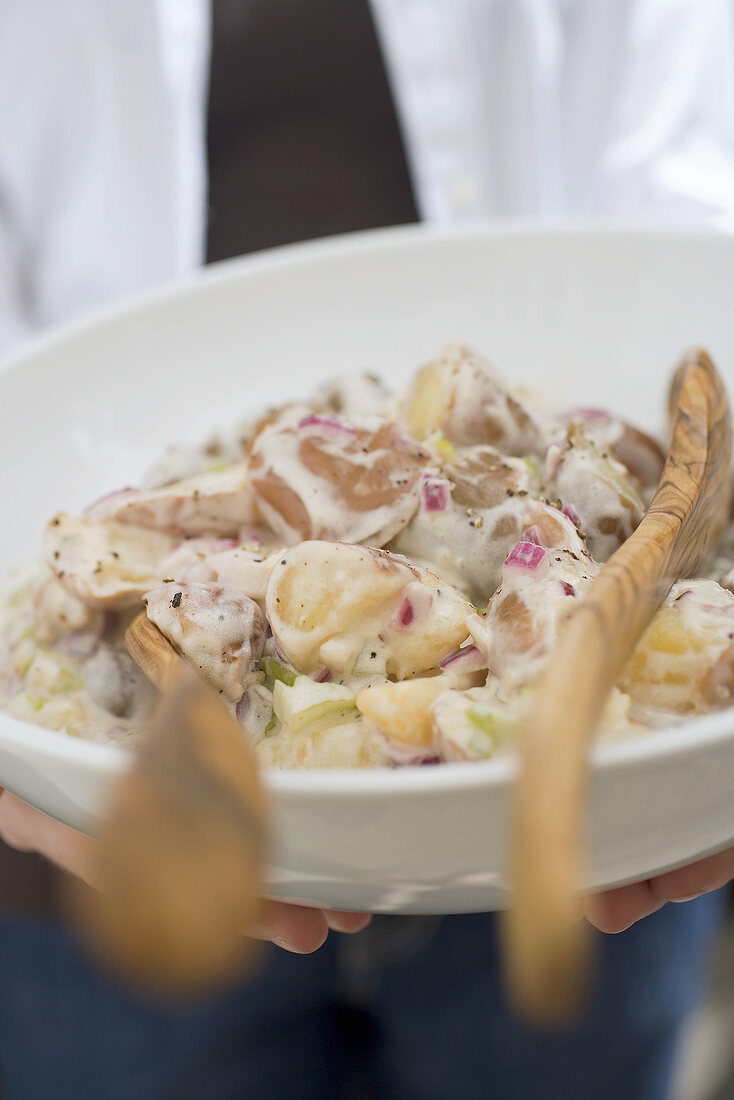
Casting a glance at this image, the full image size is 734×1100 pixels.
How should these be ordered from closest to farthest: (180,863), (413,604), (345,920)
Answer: (180,863) < (413,604) < (345,920)

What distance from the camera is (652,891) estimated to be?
0.71 metres

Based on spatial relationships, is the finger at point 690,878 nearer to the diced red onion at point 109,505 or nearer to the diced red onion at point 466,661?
the diced red onion at point 466,661

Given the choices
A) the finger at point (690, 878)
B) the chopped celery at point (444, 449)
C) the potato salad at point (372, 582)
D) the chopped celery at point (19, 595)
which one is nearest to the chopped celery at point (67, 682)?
the potato salad at point (372, 582)

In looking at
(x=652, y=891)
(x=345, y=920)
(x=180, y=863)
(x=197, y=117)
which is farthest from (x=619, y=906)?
(x=197, y=117)

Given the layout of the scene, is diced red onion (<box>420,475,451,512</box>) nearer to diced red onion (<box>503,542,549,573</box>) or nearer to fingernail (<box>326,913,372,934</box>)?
diced red onion (<box>503,542,549,573</box>)

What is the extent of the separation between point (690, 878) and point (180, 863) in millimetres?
458

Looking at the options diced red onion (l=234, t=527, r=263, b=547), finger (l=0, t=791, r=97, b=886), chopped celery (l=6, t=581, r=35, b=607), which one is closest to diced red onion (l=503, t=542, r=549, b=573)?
diced red onion (l=234, t=527, r=263, b=547)

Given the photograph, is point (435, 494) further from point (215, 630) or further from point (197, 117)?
point (197, 117)

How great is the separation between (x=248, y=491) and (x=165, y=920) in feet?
1.48

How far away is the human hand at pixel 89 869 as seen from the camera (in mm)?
671

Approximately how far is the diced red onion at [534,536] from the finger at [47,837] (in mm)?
366

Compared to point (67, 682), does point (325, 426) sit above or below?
above

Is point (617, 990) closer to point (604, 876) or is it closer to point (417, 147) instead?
point (604, 876)

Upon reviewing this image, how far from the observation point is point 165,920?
0.38 meters
